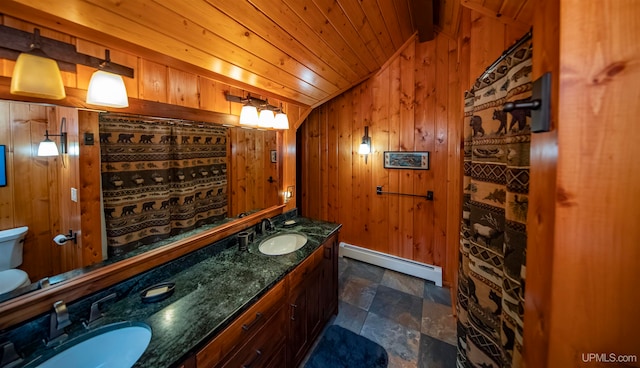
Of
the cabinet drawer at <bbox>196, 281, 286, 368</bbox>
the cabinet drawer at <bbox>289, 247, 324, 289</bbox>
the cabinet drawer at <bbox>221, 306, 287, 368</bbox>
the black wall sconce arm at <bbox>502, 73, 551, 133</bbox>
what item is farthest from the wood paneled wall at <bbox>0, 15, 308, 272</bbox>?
the black wall sconce arm at <bbox>502, 73, 551, 133</bbox>

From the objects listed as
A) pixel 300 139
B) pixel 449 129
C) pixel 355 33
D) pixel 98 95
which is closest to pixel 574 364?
pixel 98 95

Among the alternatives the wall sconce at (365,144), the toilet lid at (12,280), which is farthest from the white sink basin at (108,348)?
the wall sconce at (365,144)

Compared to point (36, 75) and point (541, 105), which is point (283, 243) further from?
point (541, 105)

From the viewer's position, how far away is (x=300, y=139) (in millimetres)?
3824

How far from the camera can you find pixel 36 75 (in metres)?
0.80

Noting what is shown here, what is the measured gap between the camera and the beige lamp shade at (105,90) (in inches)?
37.4

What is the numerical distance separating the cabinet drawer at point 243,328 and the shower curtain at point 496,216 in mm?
995

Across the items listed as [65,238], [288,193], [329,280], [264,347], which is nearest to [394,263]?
[329,280]

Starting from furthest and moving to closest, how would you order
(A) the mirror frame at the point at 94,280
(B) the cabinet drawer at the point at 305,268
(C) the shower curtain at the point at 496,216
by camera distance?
(B) the cabinet drawer at the point at 305,268
(A) the mirror frame at the point at 94,280
(C) the shower curtain at the point at 496,216

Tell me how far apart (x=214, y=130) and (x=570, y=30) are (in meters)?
1.76

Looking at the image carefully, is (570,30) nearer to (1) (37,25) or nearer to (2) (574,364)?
(2) (574,364)

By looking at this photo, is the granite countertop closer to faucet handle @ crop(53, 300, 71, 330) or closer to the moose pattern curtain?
faucet handle @ crop(53, 300, 71, 330)

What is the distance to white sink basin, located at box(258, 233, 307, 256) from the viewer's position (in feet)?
6.21

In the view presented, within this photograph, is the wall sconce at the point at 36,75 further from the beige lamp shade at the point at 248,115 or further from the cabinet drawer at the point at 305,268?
the cabinet drawer at the point at 305,268
